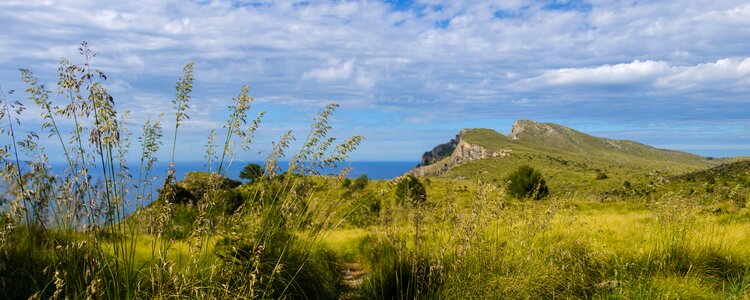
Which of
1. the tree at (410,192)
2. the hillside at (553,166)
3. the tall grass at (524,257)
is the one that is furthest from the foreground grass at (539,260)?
the hillside at (553,166)

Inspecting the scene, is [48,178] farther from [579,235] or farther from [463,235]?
[579,235]

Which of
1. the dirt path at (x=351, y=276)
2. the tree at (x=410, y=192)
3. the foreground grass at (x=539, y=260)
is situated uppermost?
the tree at (x=410, y=192)

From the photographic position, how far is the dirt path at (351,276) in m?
7.10

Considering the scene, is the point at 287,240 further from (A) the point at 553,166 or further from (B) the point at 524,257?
(A) the point at 553,166

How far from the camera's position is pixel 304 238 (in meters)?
6.23

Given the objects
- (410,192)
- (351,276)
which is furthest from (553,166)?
(410,192)

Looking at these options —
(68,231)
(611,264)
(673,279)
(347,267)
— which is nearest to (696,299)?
(673,279)

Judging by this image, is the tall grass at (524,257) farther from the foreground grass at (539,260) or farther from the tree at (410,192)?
the tree at (410,192)

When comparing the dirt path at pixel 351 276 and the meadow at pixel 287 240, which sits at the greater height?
the meadow at pixel 287 240

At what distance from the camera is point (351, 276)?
9.25 m

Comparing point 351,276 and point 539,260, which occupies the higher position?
point 539,260

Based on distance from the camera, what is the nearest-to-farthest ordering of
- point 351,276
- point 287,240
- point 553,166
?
1. point 287,240
2. point 351,276
3. point 553,166

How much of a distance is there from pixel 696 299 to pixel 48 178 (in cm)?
698

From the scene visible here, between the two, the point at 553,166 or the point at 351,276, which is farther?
the point at 553,166
